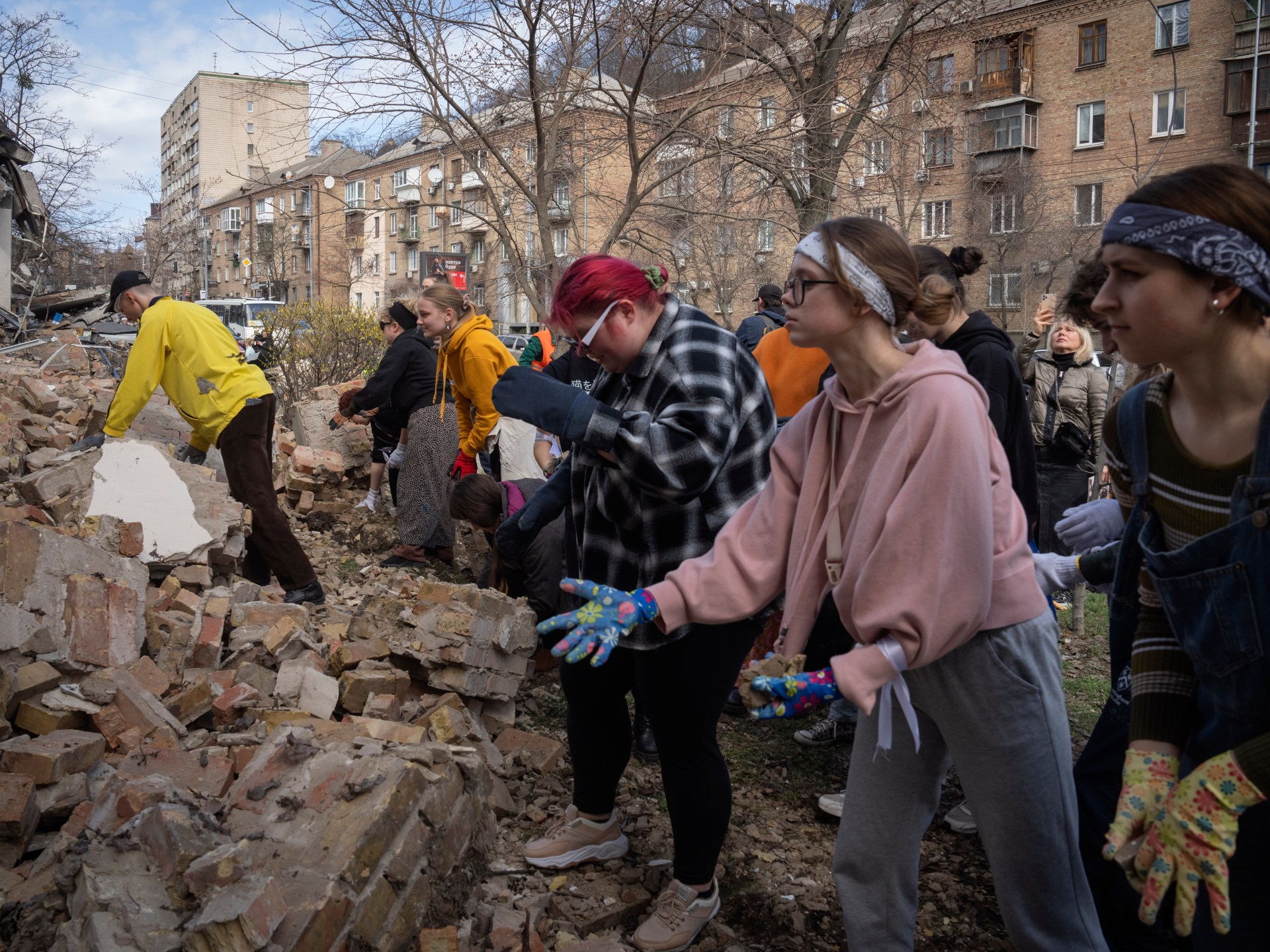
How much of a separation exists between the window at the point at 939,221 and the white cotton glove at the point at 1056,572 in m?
28.3

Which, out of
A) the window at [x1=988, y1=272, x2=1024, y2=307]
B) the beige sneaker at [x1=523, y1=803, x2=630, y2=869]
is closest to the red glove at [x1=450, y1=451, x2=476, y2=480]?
the beige sneaker at [x1=523, y1=803, x2=630, y2=869]

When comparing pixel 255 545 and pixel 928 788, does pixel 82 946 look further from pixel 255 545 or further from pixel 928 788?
pixel 255 545

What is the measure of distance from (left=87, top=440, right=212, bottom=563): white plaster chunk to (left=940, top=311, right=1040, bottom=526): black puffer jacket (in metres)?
4.05

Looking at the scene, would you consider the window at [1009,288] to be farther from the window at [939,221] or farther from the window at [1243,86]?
the window at [1243,86]

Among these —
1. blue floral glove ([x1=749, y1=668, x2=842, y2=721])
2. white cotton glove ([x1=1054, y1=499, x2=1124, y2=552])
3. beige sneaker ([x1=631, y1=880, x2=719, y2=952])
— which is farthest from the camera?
beige sneaker ([x1=631, y1=880, x2=719, y2=952])

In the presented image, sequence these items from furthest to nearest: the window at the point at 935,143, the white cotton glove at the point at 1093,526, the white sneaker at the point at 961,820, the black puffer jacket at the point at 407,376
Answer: the window at the point at 935,143
the black puffer jacket at the point at 407,376
the white sneaker at the point at 961,820
the white cotton glove at the point at 1093,526

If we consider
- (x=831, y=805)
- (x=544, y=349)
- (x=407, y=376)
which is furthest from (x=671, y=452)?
(x=544, y=349)

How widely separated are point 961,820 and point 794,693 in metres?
1.95

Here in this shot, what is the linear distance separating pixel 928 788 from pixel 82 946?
6.31ft

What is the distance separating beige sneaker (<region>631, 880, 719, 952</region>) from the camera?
277 centimetres

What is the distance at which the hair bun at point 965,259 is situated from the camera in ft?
12.1

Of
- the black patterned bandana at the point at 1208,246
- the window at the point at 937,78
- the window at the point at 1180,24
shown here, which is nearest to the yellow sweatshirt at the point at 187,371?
the black patterned bandana at the point at 1208,246

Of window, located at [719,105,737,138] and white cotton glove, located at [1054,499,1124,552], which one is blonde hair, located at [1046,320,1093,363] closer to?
window, located at [719,105,737,138]

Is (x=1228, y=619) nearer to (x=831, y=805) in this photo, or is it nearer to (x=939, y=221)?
(x=831, y=805)
